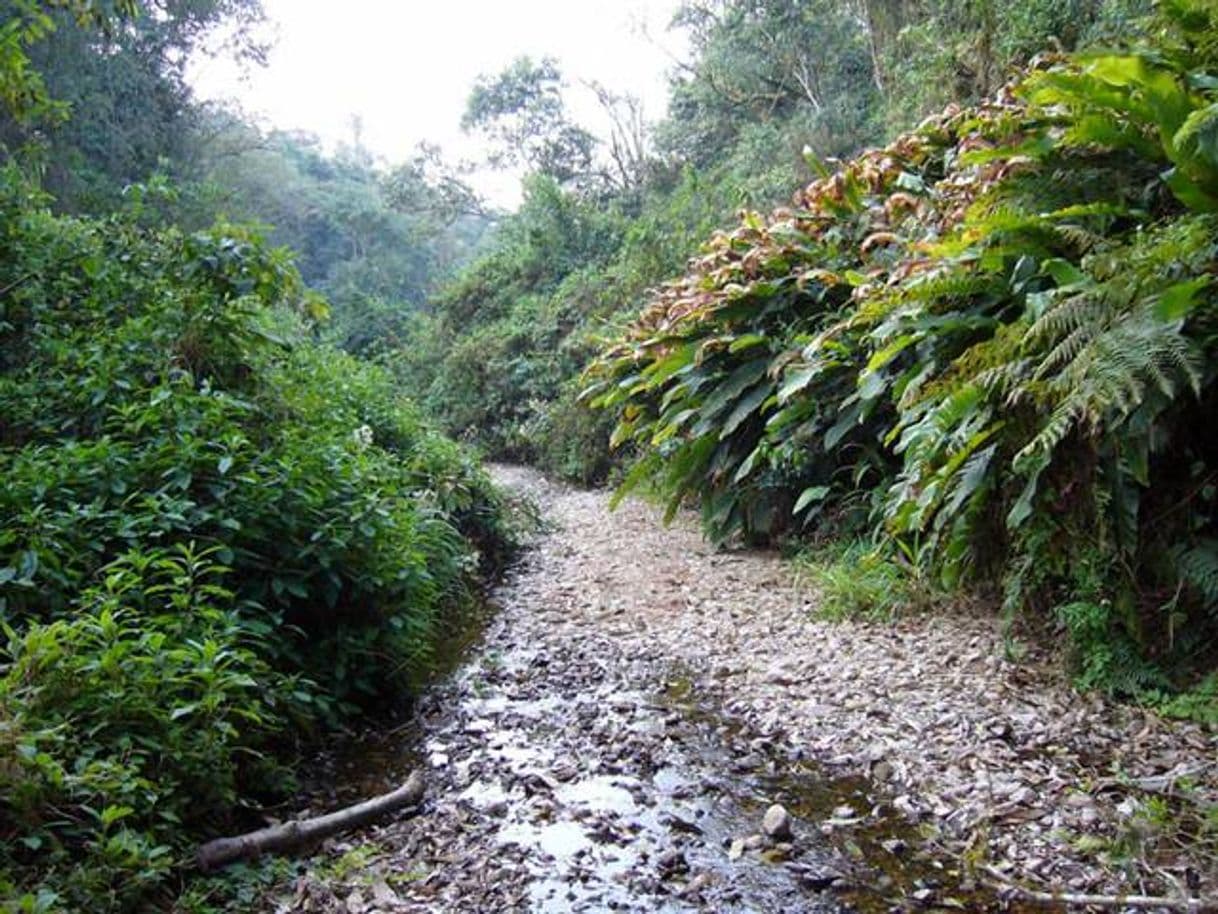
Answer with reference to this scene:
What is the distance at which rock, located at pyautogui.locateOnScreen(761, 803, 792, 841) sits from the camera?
99.2 inches

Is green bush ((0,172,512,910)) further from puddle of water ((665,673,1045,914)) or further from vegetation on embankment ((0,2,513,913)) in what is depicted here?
puddle of water ((665,673,1045,914))

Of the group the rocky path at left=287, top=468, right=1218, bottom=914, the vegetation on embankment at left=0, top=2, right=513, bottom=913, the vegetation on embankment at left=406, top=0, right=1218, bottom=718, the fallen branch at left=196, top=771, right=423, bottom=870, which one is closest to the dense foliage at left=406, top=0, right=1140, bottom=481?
the vegetation on embankment at left=406, top=0, right=1218, bottom=718

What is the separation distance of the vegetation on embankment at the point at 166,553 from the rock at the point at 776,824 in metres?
1.50

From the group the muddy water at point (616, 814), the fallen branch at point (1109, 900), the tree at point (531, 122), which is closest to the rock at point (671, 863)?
the muddy water at point (616, 814)

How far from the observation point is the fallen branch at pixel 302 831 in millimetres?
2279

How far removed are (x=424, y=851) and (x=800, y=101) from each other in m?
13.3

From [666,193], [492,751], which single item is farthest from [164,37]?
[492,751]

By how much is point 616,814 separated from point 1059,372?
2114 millimetres

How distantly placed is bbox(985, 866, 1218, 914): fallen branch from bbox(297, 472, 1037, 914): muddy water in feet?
0.28

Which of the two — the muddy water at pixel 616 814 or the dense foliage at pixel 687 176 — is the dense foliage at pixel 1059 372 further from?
the dense foliage at pixel 687 176

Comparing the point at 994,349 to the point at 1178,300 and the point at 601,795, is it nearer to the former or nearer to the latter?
the point at 1178,300

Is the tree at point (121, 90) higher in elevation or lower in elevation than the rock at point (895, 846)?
higher

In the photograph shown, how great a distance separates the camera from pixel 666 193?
17641mm

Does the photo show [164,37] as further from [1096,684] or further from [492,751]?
[1096,684]
